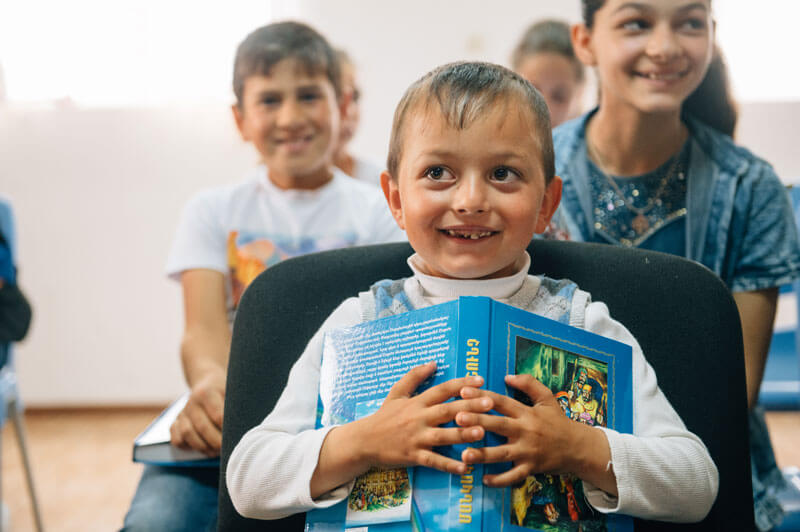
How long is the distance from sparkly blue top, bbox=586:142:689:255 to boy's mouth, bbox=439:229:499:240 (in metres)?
0.47

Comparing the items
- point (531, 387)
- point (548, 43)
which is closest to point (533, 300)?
point (531, 387)

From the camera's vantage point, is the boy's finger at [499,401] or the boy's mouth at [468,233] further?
the boy's mouth at [468,233]

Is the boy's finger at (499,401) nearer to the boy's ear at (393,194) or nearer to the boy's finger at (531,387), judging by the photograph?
the boy's finger at (531,387)

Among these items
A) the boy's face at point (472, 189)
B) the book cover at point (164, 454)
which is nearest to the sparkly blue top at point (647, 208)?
the boy's face at point (472, 189)

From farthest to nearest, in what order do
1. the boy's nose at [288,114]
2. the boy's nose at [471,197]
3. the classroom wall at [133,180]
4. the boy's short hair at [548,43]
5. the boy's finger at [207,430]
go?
the classroom wall at [133,180] < the boy's short hair at [548,43] < the boy's nose at [288,114] < the boy's finger at [207,430] < the boy's nose at [471,197]

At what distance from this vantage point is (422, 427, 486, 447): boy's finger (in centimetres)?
67

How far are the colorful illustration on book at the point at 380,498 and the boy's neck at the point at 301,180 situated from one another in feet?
2.79

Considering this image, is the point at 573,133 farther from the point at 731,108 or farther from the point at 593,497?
the point at 593,497

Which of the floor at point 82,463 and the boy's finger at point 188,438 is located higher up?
the boy's finger at point 188,438

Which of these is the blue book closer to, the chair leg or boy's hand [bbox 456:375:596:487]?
boy's hand [bbox 456:375:596:487]

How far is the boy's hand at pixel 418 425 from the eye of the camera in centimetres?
67

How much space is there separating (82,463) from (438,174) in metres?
2.32

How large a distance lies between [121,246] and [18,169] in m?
0.49

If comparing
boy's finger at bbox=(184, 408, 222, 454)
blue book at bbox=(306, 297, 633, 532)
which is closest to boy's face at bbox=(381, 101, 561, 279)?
blue book at bbox=(306, 297, 633, 532)
